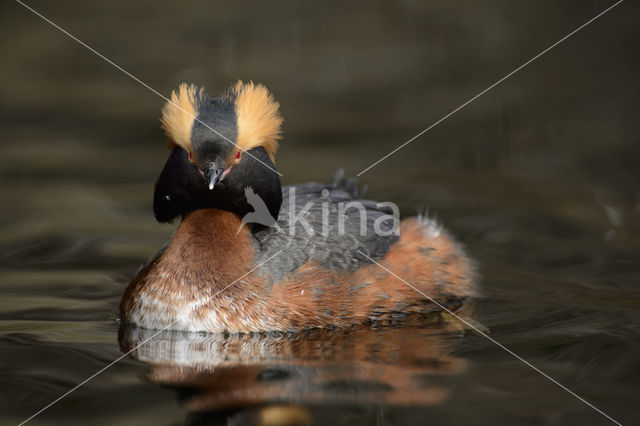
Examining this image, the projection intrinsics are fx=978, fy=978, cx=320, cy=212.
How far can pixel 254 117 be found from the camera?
712 centimetres

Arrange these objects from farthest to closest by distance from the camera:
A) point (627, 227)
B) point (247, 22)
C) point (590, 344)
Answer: point (247, 22) < point (627, 227) < point (590, 344)

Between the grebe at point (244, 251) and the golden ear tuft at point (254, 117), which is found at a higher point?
the golden ear tuft at point (254, 117)

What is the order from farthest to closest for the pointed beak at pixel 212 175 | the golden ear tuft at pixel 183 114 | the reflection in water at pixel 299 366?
the golden ear tuft at pixel 183 114 → the pointed beak at pixel 212 175 → the reflection in water at pixel 299 366

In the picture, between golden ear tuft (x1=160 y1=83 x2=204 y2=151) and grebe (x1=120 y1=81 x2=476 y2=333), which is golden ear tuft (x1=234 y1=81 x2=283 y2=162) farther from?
golden ear tuft (x1=160 y1=83 x2=204 y2=151)

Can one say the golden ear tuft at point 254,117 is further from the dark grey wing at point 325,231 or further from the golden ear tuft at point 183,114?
the dark grey wing at point 325,231

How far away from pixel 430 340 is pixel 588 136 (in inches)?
226

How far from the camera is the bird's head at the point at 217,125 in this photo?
686 centimetres

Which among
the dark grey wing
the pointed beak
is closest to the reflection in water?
the dark grey wing

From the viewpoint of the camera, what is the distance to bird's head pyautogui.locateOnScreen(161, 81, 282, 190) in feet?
22.5

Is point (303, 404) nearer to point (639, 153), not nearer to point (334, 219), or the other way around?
point (334, 219)

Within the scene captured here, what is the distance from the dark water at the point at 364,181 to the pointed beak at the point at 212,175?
1.10 metres

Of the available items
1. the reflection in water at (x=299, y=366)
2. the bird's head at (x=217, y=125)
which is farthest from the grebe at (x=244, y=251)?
the reflection in water at (x=299, y=366)

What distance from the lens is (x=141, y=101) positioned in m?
12.8

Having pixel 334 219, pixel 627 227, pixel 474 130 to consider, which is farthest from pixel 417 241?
pixel 474 130
